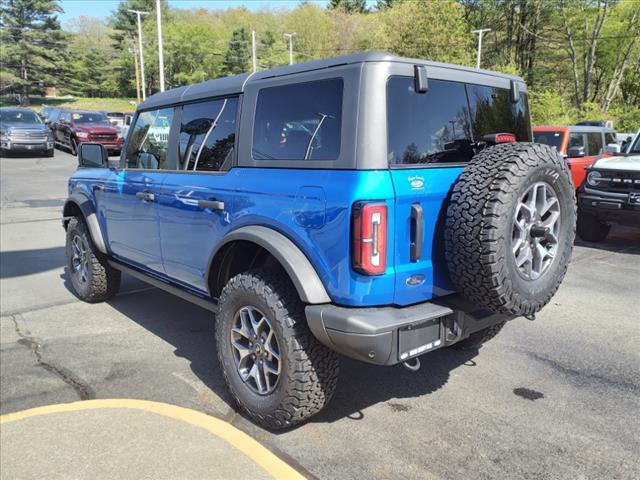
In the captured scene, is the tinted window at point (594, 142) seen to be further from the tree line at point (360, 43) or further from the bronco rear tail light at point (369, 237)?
the tree line at point (360, 43)

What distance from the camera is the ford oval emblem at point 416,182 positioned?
275cm

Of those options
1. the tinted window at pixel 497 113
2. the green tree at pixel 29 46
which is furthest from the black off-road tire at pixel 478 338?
the green tree at pixel 29 46

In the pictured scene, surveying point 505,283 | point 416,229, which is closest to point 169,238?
point 416,229

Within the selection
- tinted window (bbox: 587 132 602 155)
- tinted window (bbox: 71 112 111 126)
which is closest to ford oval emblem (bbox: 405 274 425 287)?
tinted window (bbox: 587 132 602 155)

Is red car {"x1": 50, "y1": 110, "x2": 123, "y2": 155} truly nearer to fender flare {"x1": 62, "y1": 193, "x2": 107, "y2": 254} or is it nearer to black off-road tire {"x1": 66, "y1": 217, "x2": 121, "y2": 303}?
black off-road tire {"x1": 66, "y1": 217, "x2": 121, "y2": 303}

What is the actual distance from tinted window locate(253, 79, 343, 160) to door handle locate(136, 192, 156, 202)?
48.3 inches

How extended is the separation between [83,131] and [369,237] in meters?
23.0

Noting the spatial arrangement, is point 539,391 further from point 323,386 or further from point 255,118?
point 255,118

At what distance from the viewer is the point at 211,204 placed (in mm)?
3445

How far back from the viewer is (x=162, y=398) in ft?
11.7

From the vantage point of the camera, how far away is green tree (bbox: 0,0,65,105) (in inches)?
2383

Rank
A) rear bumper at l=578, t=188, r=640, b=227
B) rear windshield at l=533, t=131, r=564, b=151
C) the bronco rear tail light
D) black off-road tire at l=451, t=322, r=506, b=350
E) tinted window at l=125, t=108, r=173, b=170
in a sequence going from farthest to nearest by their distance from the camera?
rear windshield at l=533, t=131, r=564, b=151 → rear bumper at l=578, t=188, r=640, b=227 → tinted window at l=125, t=108, r=173, b=170 → black off-road tire at l=451, t=322, r=506, b=350 → the bronco rear tail light

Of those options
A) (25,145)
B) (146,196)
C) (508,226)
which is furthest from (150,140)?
(25,145)

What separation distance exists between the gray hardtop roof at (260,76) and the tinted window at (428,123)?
118mm
